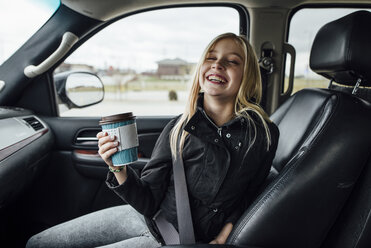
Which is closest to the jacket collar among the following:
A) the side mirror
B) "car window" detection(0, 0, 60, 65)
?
"car window" detection(0, 0, 60, 65)

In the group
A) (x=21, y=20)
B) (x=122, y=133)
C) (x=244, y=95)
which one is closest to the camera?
(x=122, y=133)

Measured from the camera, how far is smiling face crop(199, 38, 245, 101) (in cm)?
128

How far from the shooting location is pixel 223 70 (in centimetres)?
130

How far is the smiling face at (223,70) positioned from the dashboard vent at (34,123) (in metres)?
1.19

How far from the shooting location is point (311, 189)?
3.57 ft

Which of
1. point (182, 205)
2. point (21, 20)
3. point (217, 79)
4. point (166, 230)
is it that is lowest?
point (166, 230)

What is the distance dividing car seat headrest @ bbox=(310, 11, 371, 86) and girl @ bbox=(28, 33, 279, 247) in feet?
1.17

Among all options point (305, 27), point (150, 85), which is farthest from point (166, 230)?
point (305, 27)

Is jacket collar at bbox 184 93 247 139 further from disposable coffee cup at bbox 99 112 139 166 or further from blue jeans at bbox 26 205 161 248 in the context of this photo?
blue jeans at bbox 26 205 161 248

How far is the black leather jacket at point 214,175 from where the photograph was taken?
1.21 meters

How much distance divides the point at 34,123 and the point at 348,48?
180 centimetres

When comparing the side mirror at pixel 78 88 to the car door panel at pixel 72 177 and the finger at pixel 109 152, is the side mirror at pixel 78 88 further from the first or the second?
the finger at pixel 109 152

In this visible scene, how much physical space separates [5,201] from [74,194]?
25.0 inches

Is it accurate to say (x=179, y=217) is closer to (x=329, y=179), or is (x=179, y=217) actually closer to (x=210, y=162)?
(x=210, y=162)
